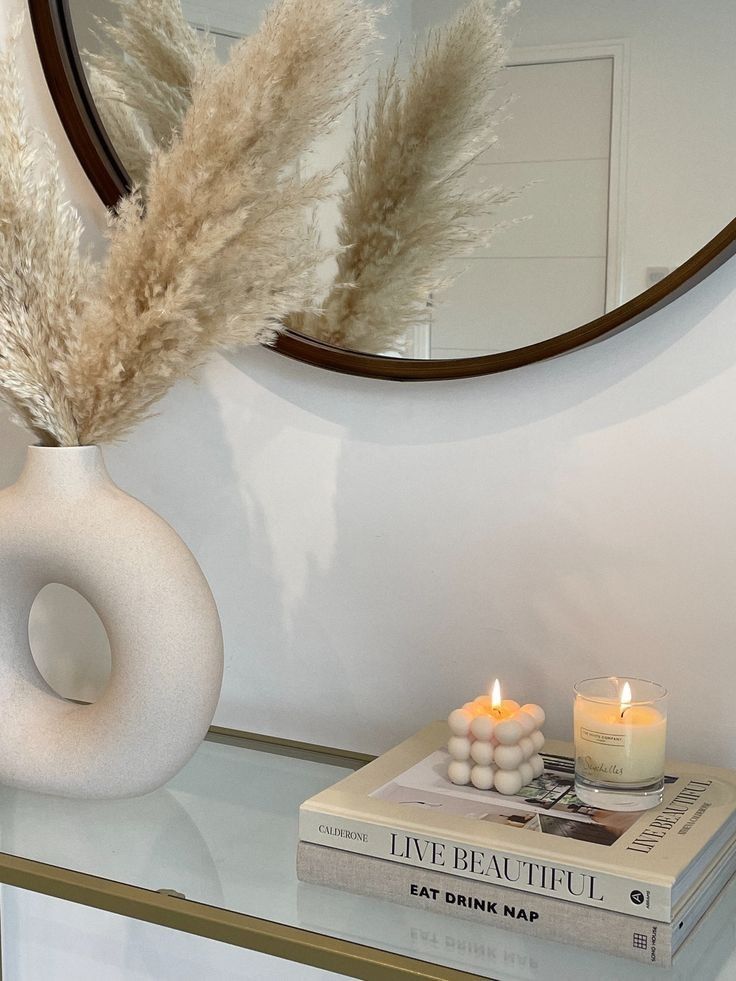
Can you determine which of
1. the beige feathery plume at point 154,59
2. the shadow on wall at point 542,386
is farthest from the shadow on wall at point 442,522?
the beige feathery plume at point 154,59

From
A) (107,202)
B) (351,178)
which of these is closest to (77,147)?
(107,202)

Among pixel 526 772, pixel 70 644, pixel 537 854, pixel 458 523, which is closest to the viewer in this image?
pixel 537 854

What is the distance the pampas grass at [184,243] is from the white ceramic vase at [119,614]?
5 cm

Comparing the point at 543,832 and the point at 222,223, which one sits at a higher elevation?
the point at 222,223

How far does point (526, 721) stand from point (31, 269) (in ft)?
1.47

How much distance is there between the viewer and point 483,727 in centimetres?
74

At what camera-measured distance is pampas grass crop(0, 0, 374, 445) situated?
0.72m

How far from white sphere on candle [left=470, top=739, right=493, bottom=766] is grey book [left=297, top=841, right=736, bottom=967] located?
0.30ft

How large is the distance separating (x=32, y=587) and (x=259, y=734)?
9.9 inches

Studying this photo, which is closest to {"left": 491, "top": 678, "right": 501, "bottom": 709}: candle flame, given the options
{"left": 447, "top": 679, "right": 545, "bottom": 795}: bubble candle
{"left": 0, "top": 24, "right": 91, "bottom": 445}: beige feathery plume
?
{"left": 447, "top": 679, "right": 545, "bottom": 795}: bubble candle

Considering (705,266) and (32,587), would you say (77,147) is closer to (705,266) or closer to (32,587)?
(32,587)

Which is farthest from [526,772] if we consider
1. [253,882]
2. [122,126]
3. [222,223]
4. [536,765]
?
[122,126]

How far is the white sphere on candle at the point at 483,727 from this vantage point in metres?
0.74

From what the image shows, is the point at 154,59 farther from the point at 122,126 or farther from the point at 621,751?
the point at 621,751
